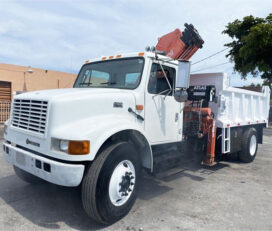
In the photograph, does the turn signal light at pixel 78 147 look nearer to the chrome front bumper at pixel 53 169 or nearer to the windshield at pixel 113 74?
the chrome front bumper at pixel 53 169

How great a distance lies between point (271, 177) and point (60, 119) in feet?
16.4

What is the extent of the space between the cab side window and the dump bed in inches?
72.5

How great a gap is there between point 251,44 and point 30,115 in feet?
52.8

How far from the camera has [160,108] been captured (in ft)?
13.2

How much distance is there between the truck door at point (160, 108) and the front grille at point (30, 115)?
5.05 feet

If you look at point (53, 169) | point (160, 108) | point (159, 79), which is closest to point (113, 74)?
point (159, 79)

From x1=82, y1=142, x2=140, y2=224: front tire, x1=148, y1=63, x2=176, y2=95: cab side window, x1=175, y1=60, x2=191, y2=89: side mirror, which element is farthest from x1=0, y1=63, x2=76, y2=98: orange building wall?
x1=82, y1=142, x2=140, y2=224: front tire

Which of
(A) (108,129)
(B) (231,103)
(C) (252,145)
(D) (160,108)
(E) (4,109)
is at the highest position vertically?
(B) (231,103)

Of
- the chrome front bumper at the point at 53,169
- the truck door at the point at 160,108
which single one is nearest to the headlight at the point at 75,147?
the chrome front bumper at the point at 53,169

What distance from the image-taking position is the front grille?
3.04 m

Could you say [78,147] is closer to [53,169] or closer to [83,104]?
[53,169]

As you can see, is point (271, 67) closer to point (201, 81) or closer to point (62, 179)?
→ point (201, 81)

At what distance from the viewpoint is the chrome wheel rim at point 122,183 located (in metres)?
3.16

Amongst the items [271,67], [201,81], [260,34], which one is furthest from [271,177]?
[271,67]
